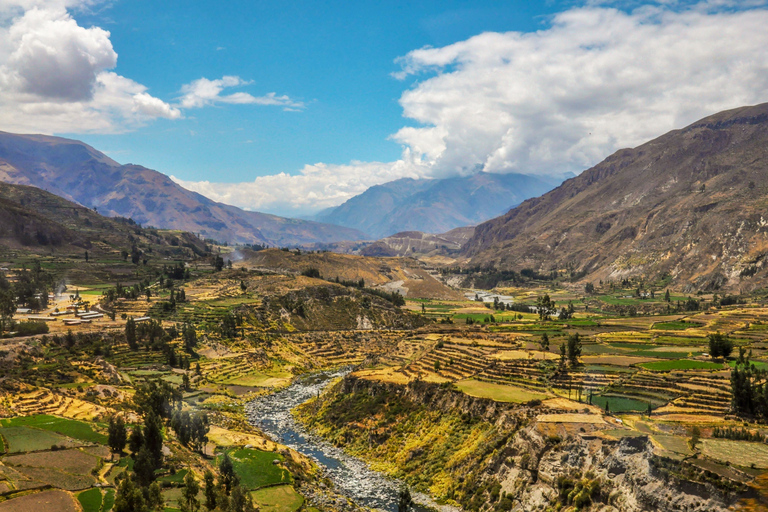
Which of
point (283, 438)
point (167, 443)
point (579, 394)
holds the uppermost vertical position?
point (579, 394)

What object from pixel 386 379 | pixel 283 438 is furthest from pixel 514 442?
pixel 283 438

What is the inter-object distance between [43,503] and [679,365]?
77886 mm

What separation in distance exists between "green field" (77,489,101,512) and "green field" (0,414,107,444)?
11.5m

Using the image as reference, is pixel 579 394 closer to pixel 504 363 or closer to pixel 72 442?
pixel 504 363

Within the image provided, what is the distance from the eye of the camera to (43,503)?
3834 centimetres

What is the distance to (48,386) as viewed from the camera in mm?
71250

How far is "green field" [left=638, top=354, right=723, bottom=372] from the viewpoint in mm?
70125

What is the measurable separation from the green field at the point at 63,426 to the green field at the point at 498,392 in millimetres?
44867

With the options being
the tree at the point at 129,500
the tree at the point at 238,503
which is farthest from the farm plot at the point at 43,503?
the tree at the point at 238,503

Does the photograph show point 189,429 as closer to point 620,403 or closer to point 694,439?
point 620,403

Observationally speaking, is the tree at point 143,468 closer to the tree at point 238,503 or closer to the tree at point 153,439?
the tree at point 153,439

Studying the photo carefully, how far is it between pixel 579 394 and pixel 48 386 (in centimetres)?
7357

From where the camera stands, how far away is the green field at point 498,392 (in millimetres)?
62375

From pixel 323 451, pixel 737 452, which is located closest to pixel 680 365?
pixel 737 452
